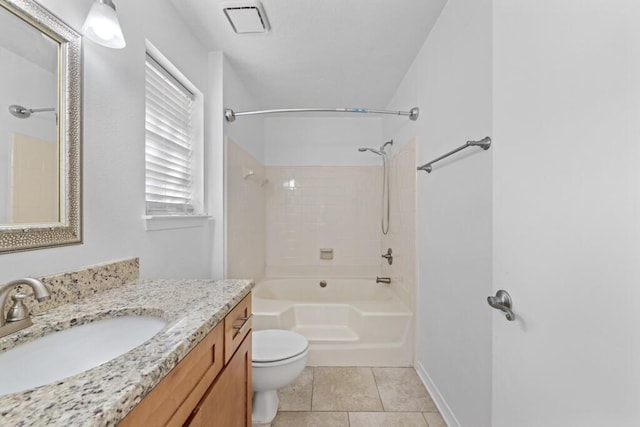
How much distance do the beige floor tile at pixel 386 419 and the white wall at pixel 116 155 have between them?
1325 millimetres

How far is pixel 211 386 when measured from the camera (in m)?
0.87

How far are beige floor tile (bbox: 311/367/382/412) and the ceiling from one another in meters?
2.30

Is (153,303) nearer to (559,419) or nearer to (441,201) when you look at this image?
(559,419)

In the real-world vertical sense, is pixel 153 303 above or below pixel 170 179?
below

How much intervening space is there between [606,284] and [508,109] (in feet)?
1.65

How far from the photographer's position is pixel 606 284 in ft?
1.82

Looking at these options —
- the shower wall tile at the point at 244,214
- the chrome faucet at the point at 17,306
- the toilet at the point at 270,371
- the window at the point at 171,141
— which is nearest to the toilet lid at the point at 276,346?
the toilet at the point at 270,371

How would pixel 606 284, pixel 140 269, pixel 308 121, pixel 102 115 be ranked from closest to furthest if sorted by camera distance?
pixel 606 284
pixel 102 115
pixel 140 269
pixel 308 121

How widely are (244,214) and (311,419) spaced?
1.65 metres

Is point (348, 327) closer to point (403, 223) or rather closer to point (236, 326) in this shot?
point (403, 223)

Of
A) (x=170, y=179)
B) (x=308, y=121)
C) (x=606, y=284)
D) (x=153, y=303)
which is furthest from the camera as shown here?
(x=308, y=121)

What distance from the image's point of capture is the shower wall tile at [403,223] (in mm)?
2314

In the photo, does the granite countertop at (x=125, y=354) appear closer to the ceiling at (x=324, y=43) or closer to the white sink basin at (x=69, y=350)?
the white sink basin at (x=69, y=350)

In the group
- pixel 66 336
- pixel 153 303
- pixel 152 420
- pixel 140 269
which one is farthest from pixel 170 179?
pixel 152 420
